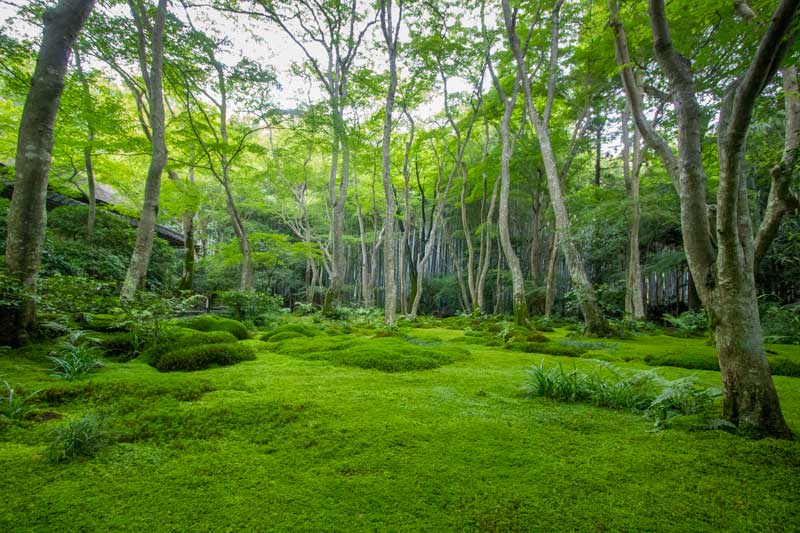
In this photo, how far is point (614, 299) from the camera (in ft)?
45.3

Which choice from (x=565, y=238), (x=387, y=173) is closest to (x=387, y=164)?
(x=387, y=173)

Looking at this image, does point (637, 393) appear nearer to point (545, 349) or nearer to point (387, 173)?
point (545, 349)

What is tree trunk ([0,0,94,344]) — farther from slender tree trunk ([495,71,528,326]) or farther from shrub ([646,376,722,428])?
slender tree trunk ([495,71,528,326])

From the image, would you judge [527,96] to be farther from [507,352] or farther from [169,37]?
[169,37]

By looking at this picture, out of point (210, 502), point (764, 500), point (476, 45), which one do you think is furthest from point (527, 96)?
point (210, 502)

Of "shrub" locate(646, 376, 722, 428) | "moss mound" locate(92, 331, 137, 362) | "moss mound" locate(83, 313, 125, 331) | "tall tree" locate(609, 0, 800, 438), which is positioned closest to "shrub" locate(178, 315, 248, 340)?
"moss mound" locate(83, 313, 125, 331)

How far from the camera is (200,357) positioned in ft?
12.6

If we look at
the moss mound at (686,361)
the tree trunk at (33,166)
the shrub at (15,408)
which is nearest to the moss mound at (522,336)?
the moss mound at (686,361)

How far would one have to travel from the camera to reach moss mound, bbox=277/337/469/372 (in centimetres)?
404

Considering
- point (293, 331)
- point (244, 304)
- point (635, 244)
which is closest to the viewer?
point (293, 331)

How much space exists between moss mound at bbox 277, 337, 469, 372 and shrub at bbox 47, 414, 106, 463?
96.5 inches

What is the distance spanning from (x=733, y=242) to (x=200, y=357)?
4540mm

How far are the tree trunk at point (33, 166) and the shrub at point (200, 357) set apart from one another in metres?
1.35

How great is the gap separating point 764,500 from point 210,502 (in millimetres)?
2209
